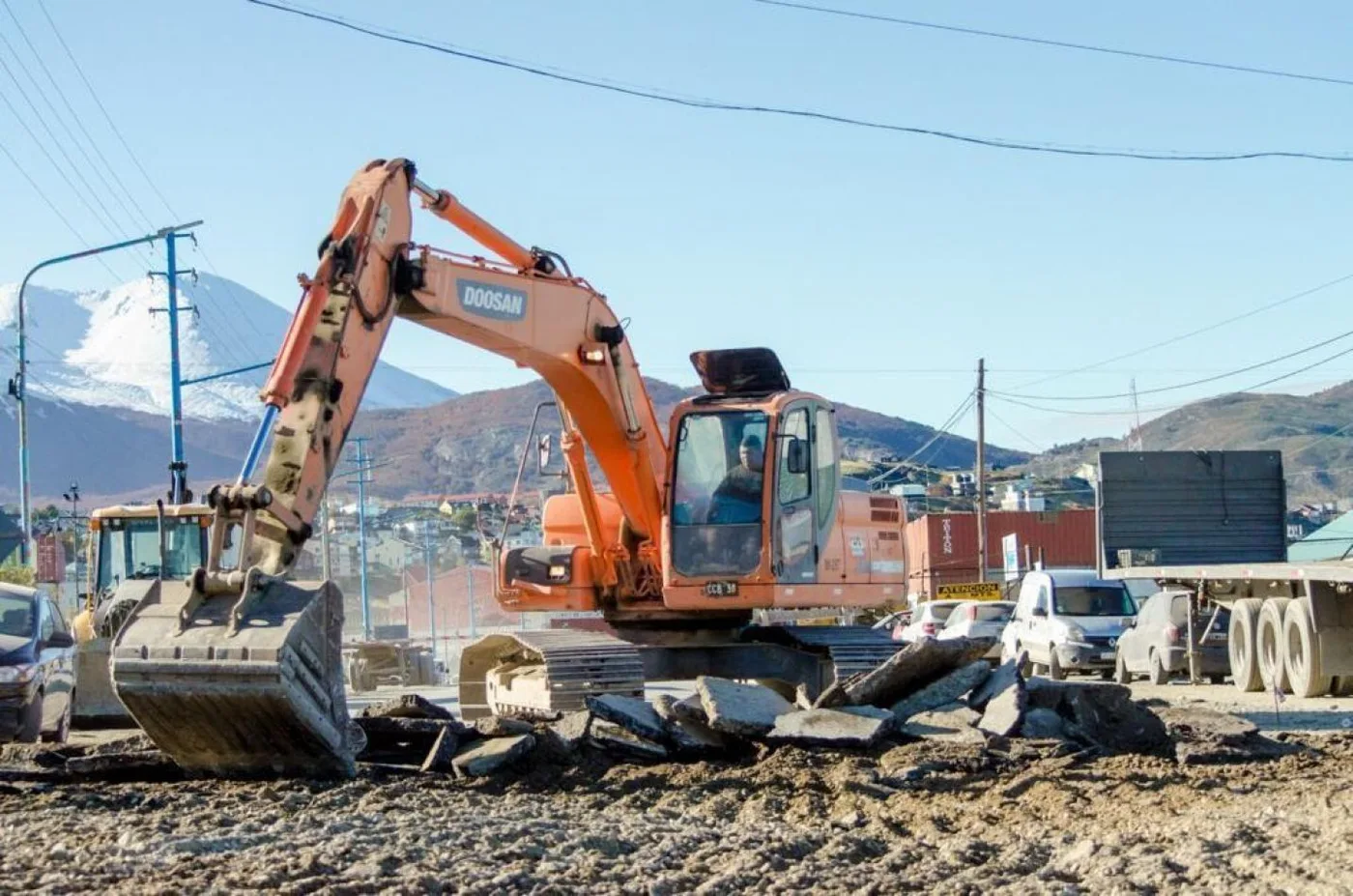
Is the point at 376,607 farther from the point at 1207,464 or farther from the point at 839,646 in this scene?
the point at 839,646

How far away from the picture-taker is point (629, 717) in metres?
13.8

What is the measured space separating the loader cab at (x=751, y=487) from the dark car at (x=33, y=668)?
5399mm

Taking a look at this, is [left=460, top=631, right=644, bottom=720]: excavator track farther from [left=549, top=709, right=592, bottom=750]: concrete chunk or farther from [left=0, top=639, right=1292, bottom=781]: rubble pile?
[left=549, top=709, right=592, bottom=750]: concrete chunk

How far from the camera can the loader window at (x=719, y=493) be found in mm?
17016

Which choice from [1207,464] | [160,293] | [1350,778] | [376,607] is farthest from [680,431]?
[376,607]

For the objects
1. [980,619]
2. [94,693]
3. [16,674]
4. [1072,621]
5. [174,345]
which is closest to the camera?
[16,674]

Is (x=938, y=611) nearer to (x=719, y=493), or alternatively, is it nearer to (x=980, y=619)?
(x=980, y=619)

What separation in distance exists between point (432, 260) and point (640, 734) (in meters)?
3.96

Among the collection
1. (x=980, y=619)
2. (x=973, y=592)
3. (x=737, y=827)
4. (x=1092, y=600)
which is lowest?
(x=737, y=827)

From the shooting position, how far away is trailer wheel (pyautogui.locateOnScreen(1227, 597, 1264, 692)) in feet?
76.2

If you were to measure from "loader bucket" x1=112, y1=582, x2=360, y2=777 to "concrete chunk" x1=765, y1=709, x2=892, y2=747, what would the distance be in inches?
124

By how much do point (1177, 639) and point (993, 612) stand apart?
287 inches

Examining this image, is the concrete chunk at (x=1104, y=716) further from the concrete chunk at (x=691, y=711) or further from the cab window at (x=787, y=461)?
the cab window at (x=787, y=461)

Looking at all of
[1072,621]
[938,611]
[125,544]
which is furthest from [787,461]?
[938,611]
